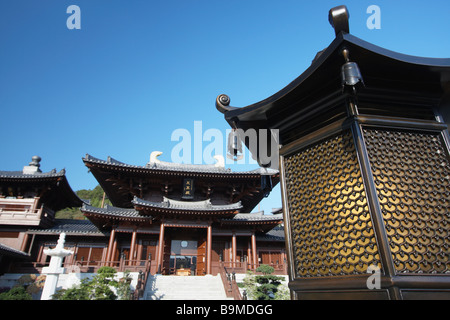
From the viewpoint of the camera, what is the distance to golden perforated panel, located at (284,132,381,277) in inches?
102

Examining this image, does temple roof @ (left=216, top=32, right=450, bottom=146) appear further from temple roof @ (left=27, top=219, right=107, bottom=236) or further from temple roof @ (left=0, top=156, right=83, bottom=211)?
temple roof @ (left=0, top=156, right=83, bottom=211)

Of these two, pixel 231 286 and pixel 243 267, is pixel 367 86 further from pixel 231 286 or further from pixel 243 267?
pixel 243 267

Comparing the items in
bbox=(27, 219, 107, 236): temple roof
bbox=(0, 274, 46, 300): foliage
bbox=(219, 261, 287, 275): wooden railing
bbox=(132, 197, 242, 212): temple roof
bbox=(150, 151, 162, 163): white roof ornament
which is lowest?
bbox=(0, 274, 46, 300): foliage

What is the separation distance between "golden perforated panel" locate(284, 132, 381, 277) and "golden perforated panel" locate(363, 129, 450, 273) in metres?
0.20

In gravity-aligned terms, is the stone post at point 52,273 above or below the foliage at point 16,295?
above

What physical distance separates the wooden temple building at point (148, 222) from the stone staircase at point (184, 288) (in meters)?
1.71

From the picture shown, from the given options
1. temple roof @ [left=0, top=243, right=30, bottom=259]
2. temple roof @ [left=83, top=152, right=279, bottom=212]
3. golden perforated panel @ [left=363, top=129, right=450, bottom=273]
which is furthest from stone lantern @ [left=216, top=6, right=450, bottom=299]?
temple roof @ [left=0, top=243, right=30, bottom=259]

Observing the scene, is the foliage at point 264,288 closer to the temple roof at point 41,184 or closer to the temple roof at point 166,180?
the temple roof at point 166,180

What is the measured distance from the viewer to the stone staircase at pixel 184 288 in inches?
450

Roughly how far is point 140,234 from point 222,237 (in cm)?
542

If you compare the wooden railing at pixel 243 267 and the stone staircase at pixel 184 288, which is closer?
the stone staircase at pixel 184 288

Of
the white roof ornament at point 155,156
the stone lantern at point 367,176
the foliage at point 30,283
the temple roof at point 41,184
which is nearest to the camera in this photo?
the stone lantern at point 367,176

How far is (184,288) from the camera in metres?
12.3

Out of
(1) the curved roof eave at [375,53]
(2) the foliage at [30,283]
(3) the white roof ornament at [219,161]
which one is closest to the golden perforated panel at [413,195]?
(1) the curved roof eave at [375,53]
